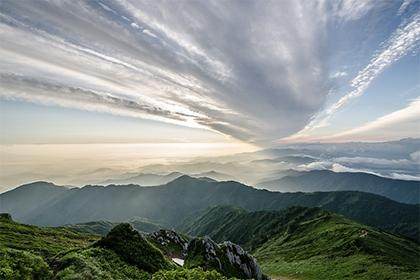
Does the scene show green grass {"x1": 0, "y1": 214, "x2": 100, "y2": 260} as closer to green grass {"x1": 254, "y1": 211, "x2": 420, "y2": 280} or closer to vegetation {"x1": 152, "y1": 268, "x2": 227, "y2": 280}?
vegetation {"x1": 152, "y1": 268, "x2": 227, "y2": 280}

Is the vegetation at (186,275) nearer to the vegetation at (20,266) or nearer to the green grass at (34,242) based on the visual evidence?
the vegetation at (20,266)

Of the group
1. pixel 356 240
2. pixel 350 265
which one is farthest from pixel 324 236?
pixel 350 265

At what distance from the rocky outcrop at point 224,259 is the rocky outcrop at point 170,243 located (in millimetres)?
60233

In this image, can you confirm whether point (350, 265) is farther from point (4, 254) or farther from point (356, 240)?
point (4, 254)

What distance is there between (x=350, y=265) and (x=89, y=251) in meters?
74.5

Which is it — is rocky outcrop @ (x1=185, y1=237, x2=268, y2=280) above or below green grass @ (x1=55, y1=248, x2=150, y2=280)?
below

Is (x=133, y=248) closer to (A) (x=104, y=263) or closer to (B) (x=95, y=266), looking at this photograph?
(A) (x=104, y=263)

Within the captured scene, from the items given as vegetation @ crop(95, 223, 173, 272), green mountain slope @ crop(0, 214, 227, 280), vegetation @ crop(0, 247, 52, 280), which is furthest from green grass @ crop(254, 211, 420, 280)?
vegetation @ crop(0, 247, 52, 280)

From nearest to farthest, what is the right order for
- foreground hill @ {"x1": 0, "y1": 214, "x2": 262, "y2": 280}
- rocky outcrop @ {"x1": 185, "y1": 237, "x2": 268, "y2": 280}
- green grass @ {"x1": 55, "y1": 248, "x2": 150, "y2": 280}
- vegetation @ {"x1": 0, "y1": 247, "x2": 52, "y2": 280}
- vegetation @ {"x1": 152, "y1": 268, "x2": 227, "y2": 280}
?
vegetation @ {"x1": 152, "y1": 268, "x2": 227, "y2": 280} < foreground hill @ {"x1": 0, "y1": 214, "x2": 262, "y2": 280} < vegetation @ {"x1": 0, "y1": 247, "x2": 52, "y2": 280} < green grass @ {"x1": 55, "y1": 248, "x2": 150, "y2": 280} < rocky outcrop @ {"x1": 185, "y1": 237, "x2": 268, "y2": 280}

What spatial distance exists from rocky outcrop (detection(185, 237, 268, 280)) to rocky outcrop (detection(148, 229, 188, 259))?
6023cm

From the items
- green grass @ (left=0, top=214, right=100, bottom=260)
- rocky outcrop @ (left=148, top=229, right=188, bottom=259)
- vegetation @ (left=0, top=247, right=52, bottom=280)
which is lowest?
rocky outcrop @ (left=148, top=229, right=188, bottom=259)

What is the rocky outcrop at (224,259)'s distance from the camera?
2125 inches

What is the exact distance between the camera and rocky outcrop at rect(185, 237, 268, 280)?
53969mm

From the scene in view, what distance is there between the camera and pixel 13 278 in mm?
24172
